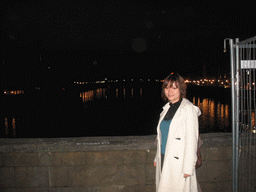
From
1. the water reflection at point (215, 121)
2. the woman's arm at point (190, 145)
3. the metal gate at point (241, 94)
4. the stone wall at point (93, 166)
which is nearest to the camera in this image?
the woman's arm at point (190, 145)

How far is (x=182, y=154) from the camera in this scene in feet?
7.50

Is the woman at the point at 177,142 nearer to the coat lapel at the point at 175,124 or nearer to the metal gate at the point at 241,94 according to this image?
the coat lapel at the point at 175,124

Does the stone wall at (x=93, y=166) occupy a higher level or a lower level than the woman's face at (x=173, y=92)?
lower

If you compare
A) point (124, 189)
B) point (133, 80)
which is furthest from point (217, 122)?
point (133, 80)

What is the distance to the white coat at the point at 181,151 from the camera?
2.18 m

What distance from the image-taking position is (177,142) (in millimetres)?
2285

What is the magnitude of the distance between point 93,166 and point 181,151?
4.90 ft

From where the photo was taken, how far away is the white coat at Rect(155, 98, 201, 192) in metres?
2.18

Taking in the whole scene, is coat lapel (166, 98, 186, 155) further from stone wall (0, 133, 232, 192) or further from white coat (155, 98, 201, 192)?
stone wall (0, 133, 232, 192)

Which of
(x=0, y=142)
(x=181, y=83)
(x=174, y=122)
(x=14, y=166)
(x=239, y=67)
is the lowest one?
(x=14, y=166)


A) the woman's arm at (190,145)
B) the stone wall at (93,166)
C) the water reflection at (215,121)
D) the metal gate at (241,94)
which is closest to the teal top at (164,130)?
the woman's arm at (190,145)

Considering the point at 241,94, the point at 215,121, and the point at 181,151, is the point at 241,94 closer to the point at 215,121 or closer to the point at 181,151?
the point at 181,151

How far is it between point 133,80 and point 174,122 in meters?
190

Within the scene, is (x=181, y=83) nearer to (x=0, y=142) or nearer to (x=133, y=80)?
(x=0, y=142)
